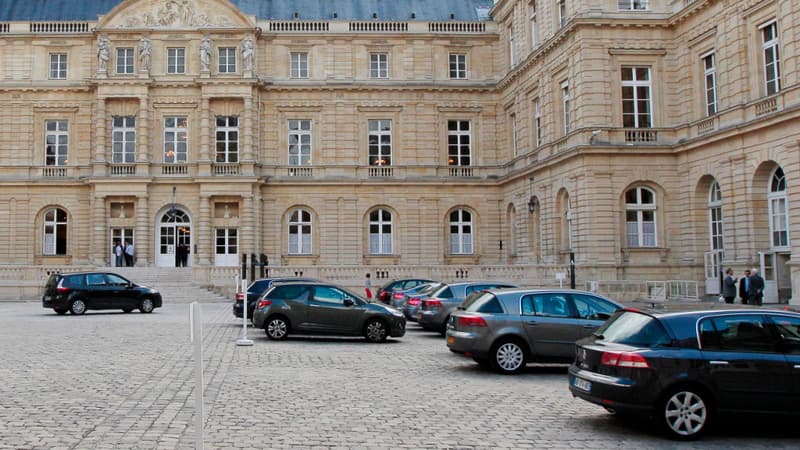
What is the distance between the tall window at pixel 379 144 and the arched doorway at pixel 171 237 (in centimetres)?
1097

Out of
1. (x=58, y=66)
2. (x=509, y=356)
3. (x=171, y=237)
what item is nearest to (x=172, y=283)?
(x=171, y=237)

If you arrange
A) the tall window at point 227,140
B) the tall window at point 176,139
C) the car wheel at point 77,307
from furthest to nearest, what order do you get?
the tall window at point 227,140
the tall window at point 176,139
the car wheel at point 77,307

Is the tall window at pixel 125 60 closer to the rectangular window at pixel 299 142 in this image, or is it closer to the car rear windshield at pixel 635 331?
the rectangular window at pixel 299 142

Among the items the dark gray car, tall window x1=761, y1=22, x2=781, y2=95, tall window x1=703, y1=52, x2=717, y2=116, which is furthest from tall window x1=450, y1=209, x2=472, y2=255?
the dark gray car

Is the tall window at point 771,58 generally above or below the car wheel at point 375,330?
above

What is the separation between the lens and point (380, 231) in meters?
46.5

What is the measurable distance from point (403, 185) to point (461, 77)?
727 centimetres

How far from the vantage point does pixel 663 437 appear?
9.20m

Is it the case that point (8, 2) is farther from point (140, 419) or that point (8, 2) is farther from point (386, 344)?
point (140, 419)

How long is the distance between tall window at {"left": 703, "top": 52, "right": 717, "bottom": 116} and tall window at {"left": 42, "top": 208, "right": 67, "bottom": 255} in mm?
33994

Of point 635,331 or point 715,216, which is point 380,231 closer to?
point 715,216

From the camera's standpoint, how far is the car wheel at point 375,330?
19266 millimetres

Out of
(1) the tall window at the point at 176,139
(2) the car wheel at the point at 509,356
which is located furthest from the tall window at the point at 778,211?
(1) the tall window at the point at 176,139

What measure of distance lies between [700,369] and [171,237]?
39210 mm
